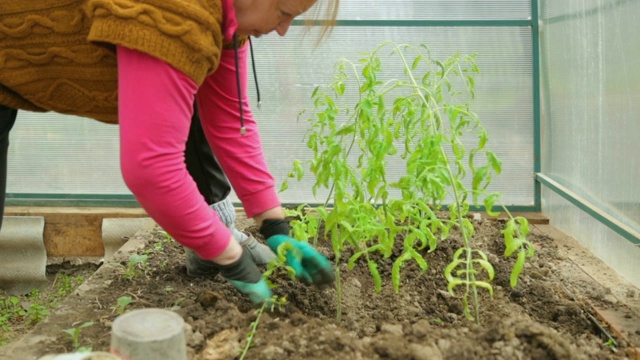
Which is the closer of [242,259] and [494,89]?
[242,259]

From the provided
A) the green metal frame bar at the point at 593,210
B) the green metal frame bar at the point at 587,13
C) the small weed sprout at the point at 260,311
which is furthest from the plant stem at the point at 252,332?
the green metal frame bar at the point at 587,13

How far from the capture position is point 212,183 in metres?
2.66

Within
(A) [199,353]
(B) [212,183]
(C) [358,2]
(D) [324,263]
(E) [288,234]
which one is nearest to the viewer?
(A) [199,353]

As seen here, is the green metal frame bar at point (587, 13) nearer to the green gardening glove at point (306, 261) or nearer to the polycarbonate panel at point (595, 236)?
the polycarbonate panel at point (595, 236)

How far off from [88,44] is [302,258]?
2.71ft

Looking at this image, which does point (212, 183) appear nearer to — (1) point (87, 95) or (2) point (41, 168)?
A: (1) point (87, 95)

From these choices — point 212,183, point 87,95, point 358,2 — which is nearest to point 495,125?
point 358,2

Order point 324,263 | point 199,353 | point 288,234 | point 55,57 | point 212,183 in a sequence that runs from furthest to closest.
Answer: point 212,183
point 288,234
point 324,263
point 199,353
point 55,57

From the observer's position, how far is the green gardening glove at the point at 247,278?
194cm

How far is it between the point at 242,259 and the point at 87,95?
551mm

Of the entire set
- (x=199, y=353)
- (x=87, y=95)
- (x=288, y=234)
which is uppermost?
(x=87, y=95)

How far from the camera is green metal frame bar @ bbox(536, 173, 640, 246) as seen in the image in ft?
8.53

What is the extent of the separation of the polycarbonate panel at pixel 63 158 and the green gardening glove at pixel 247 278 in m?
2.01

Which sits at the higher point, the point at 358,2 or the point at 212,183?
the point at 358,2
